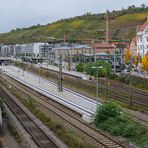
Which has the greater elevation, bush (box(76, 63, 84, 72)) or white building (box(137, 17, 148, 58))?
white building (box(137, 17, 148, 58))

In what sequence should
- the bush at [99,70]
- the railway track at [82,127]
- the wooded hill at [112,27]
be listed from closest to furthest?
the railway track at [82,127]
the bush at [99,70]
the wooded hill at [112,27]

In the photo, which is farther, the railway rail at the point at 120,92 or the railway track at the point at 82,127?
the railway rail at the point at 120,92

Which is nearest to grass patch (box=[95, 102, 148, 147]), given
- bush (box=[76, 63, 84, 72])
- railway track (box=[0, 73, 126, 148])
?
railway track (box=[0, 73, 126, 148])

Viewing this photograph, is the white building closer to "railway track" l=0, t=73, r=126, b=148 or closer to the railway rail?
the railway rail

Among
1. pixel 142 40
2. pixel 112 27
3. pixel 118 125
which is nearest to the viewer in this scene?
pixel 118 125

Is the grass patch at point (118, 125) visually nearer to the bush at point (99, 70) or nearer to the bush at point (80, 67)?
the bush at point (99, 70)

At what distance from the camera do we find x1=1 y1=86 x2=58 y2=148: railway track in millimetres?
26303

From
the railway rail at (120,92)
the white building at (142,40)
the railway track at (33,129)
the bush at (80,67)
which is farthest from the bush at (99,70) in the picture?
the railway track at (33,129)

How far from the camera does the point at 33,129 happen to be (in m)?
31.6

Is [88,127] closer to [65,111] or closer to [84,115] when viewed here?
[84,115]

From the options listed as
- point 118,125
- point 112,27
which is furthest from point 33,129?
point 112,27

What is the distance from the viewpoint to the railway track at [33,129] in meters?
26.3

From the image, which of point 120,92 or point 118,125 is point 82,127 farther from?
point 120,92

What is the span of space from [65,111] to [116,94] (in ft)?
47.6
